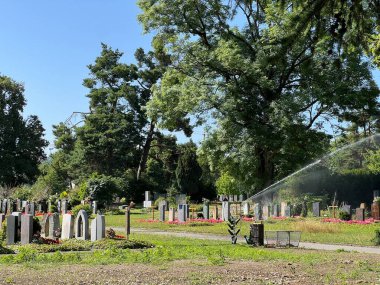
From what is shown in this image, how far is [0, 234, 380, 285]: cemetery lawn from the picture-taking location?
938cm

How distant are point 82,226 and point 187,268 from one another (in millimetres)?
9137

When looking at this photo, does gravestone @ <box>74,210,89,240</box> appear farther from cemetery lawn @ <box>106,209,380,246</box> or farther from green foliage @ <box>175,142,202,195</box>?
green foliage @ <box>175,142,202,195</box>

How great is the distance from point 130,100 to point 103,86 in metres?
4.96

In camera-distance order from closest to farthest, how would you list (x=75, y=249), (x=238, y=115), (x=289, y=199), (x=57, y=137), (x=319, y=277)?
(x=319, y=277), (x=75, y=249), (x=238, y=115), (x=289, y=199), (x=57, y=137)

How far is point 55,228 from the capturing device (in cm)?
2005

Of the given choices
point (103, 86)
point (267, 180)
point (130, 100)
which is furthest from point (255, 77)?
point (103, 86)

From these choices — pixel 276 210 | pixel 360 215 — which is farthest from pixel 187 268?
pixel 276 210

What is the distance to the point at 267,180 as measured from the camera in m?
37.1

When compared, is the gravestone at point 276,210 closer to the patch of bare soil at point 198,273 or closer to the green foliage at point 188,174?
the patch of bare soil at point 198,273

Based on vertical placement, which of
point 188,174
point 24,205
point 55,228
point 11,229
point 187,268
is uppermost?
point 188,174

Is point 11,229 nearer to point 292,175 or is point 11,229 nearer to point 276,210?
point 276,210

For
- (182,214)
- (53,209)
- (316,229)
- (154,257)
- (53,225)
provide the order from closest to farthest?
(154,257) < (53,225) < (316,229) < (182,214) < (53,209)

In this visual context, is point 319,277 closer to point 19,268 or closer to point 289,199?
point 19,268

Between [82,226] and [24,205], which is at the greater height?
[24,205]
